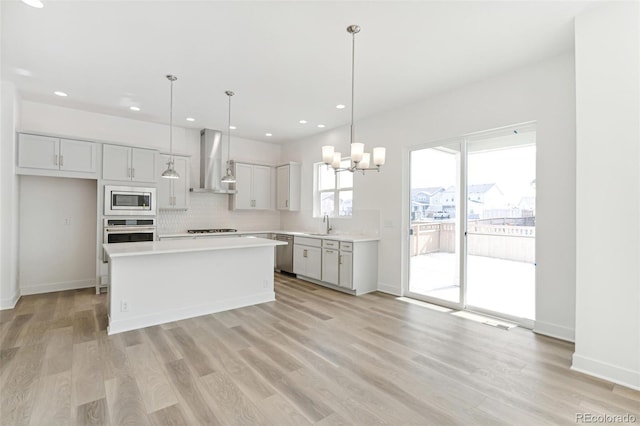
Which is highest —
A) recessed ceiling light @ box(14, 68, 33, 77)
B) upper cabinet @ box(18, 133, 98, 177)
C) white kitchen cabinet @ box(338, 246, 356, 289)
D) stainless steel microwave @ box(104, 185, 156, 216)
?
recessed ceiling light @ box(14, 68, 33, 77)

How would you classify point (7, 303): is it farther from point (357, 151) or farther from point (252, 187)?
point (357, 151)

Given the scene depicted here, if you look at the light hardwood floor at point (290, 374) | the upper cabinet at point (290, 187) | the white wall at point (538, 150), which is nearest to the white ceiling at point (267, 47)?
the white wall at point (538, 150)

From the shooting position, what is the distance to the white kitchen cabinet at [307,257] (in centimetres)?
567

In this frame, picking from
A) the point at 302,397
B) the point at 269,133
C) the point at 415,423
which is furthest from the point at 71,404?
the point at 269,133

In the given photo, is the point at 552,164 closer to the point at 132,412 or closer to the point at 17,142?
the point at 132,412

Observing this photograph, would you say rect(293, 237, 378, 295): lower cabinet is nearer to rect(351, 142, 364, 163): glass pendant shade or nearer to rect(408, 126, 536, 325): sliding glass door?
rect(408, 126, 536, 325): sliding glass door

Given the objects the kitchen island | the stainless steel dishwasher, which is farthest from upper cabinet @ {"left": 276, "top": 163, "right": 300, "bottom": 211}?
the kitchen island

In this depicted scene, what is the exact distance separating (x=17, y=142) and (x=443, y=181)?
20.0ft

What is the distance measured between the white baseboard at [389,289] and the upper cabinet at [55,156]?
499 cm

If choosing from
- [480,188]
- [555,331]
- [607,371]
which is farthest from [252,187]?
[607,371]

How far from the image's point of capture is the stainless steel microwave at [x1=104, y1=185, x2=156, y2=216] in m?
4.96

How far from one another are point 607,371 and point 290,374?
2.55 m

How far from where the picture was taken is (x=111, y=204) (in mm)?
4969

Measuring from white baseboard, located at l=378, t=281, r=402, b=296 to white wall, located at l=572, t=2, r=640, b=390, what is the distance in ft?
8.17
